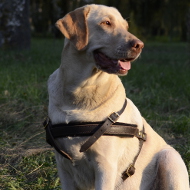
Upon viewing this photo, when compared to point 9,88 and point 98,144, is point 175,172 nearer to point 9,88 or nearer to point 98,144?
point 98,144

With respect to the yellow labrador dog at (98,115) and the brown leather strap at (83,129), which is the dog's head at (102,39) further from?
the brown leather strap at (83,129)

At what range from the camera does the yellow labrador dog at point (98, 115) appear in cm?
305

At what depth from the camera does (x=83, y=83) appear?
3.25 meters

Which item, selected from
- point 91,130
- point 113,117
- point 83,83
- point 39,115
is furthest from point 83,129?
point 39,115

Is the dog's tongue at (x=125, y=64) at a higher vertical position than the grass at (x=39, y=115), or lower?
higher

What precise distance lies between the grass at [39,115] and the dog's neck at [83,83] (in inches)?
45.8

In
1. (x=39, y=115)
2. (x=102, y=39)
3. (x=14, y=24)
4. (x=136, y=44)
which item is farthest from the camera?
(x=14, y=24)

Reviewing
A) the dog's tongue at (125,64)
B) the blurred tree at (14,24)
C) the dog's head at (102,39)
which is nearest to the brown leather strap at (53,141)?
the dog's head at (102,39)

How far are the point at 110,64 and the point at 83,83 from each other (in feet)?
0.91

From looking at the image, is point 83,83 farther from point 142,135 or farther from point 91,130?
point 142,135

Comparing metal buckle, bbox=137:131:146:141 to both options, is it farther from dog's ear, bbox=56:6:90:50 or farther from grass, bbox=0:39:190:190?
grass, bbox=0:39:190:190

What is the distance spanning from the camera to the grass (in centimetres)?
424


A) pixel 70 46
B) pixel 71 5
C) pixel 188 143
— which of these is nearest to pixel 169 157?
pixel 70 46

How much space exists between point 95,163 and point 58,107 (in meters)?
0.53
